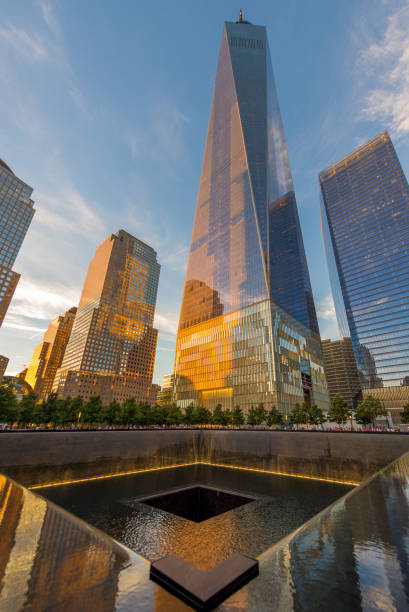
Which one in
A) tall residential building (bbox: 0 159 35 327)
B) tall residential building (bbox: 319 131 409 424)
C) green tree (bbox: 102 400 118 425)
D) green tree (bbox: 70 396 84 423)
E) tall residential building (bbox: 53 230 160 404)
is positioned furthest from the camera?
tall residential building (bbox: 53 230 160 404)

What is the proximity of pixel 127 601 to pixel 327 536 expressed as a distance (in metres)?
4.84

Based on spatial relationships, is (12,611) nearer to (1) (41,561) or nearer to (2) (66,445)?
(1) (41,561)

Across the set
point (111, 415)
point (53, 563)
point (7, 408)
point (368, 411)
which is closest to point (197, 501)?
point (53, 563)

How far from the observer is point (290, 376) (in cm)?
8962

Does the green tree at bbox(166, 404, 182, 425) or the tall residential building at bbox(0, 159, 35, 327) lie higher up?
the tall residential building at bbox(0, 159, 35, 327)

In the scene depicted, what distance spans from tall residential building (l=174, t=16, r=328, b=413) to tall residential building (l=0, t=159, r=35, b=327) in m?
74.0

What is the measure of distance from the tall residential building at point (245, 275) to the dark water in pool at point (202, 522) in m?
52.2

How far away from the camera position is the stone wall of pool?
29.3m

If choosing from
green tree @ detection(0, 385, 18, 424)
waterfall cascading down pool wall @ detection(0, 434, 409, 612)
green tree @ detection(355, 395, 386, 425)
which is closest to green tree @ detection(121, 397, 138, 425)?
green tree @ detection(0, 385, 18, 424)

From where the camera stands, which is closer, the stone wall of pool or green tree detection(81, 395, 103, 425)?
the stone wall of pool

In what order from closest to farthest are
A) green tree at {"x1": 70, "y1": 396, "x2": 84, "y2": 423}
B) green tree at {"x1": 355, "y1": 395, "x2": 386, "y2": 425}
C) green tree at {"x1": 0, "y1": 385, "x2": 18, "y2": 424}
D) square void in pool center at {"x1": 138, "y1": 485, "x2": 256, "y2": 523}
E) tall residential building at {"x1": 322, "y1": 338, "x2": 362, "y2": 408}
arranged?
1. square void in pool center at {"x1": 138, "y1": 485, "x2": 256, "y2": 523}
2. green tree at {"x1": 0, "y1": 385, "x2": 18, "y2": 424}
3. green tree at {"x1": 70, "y1": 396, "x2": 84, "y2": 423}
4. green tree at {"x1": 355, "y1": 395, "x2": 386, "y2": 425}
5. tall residential building at {"x1": 322, "y1": 338, "x2": 362, "y2": 408}

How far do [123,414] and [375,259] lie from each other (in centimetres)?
13675

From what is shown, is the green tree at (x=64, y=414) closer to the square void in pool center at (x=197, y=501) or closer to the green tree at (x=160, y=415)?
the green tree at (x=160, y=415)

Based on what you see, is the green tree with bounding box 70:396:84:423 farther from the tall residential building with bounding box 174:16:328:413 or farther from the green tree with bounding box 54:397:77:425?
the tall residential building with bounding box 174:16:328:413
